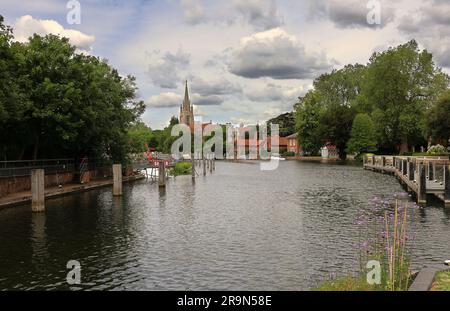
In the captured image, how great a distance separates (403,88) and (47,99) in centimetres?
7693

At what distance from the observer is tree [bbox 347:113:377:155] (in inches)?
4124

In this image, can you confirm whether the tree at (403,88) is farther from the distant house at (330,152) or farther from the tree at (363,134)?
the distant house at (330,152)

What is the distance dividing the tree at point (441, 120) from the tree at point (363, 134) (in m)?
27.6

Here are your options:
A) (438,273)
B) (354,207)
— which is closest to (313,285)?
(438,273)

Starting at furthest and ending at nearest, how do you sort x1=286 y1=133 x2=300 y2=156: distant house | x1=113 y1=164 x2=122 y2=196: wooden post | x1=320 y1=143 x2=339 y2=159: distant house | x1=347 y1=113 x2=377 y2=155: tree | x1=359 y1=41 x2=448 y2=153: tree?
x1=286 y1=133 x2=300 y2=156: distant house → x1=320 y1=143 x2=339 y2=159: distant house → x1=347 y1=113 x2=377 y2=155: tree → x1=359 y1=41 x2=448 y2=153: tree → x1=113 y1=164 x2=122 y2=196: wooden post

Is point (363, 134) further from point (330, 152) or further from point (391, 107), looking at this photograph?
point (330, 152)

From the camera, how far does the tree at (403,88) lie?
96.6 meters

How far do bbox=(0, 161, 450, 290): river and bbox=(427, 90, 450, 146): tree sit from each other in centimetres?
4462

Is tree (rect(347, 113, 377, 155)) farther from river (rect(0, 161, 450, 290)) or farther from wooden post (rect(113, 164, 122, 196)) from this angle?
wooden post (rect(113, 164, 122, 196))

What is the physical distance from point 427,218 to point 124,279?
58.6 ft

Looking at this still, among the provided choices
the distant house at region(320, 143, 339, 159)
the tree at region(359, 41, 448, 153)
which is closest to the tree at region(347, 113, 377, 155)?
the tree at region(359, 41, 448, 153)

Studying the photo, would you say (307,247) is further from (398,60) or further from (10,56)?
(398,60)

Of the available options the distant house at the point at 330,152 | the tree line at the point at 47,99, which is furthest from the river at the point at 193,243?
the distant house at the point at 330,152
